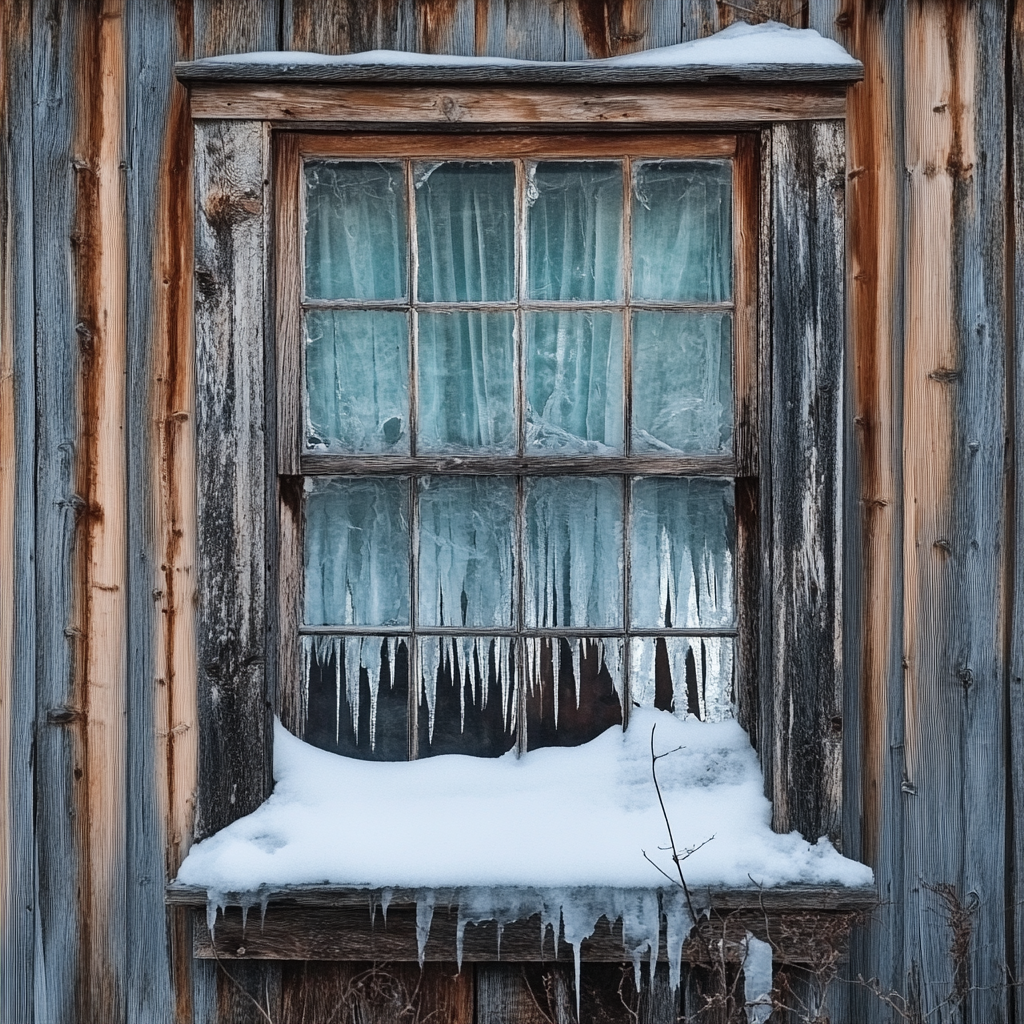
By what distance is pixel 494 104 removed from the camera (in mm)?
2404

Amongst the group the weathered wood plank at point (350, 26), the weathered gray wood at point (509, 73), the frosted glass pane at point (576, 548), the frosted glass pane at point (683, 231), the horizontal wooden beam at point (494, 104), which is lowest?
the frosted glass pane at point (576, 548)

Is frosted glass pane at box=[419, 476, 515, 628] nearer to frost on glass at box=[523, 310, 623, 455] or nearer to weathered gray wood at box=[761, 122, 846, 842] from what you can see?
frost on glass at box=[523, 310, 623, 455]

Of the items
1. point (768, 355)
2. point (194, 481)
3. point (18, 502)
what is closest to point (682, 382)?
point (768, 355)

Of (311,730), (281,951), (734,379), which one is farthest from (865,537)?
(281,951)

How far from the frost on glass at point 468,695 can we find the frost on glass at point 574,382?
53cm

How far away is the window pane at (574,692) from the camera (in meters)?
2.56

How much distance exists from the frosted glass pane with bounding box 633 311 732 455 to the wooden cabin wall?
306mm

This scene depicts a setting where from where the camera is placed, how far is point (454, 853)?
2.37 m

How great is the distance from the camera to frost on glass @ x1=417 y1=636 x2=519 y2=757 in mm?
2564

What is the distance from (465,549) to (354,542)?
277 millimetres

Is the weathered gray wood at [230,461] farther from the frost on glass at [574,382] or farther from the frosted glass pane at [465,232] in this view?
the frost on glass at [574,382]

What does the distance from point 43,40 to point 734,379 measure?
185 cm

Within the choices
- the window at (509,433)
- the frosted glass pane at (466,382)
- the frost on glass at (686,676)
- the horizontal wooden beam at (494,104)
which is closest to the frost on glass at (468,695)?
the window at (509,433)

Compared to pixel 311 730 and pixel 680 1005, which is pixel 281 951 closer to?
pixel 311 730
